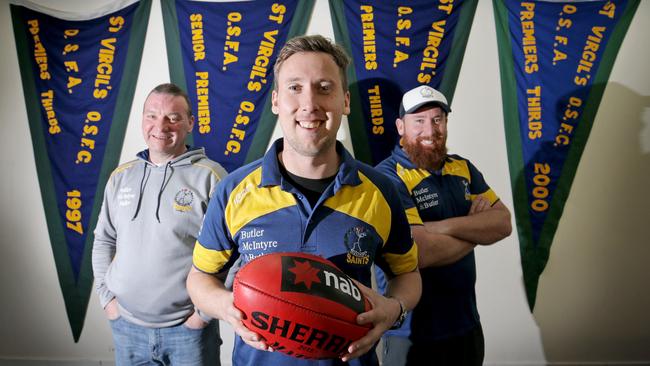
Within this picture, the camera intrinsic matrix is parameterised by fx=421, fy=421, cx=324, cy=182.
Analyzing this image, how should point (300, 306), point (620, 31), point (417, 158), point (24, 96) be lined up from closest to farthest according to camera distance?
point (300, 306) → point (417, 158) → point (620, 31) → point (24, 96)

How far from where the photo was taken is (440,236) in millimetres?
1375

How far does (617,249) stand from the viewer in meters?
2.22

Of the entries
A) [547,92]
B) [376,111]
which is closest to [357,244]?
[376,111]

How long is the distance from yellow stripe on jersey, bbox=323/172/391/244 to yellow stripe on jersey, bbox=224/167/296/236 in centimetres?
10

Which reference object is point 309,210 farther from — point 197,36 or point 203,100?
point 197,36

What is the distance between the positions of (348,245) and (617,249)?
2.00 metres

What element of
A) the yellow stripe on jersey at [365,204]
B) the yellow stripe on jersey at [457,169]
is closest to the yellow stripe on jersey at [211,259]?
the yellow stripe on jersey at [365,204]

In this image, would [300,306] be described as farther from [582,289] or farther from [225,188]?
[582,289]

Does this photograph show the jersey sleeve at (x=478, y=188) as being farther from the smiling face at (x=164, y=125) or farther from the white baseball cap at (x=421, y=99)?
the smiling face at (x=164, y=125)

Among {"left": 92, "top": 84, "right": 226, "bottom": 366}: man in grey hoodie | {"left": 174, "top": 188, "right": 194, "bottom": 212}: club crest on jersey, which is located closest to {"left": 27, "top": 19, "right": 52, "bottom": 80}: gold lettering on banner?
{"left": 92, "top": 84, "right": 226, "bottom": 366}: man in grey hoodie

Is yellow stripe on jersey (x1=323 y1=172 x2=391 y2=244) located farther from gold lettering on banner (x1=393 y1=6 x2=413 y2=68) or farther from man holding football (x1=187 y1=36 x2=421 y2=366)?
gold lettering on banner (x1=393 y1=6 x2=413 y2=68)

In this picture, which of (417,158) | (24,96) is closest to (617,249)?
(417,158)

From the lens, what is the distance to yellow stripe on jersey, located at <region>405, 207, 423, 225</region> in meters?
1.37

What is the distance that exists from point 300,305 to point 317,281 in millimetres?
53
